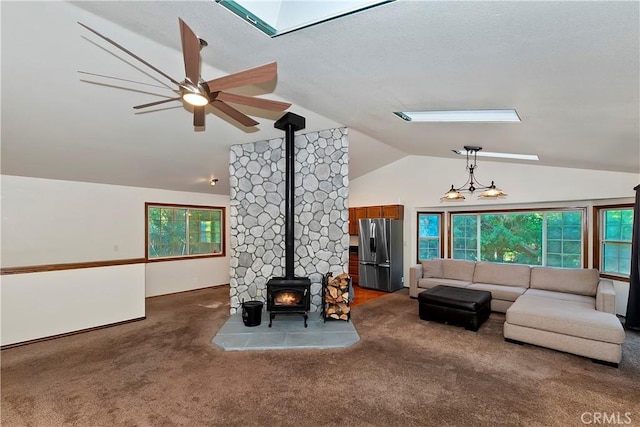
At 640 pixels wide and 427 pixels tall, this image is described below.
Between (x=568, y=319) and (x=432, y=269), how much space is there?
2815 millimetres

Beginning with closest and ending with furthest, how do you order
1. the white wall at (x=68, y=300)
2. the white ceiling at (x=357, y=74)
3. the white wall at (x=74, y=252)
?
the white ceiling at (x=357, y=74) < the white wall at (x=68, y=300) < the white wall at (x=74, y=252)

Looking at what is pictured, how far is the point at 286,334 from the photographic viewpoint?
398 cm

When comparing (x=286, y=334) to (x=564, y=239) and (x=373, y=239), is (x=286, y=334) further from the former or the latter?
(x=564, y=239)

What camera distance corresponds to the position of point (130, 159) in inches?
185

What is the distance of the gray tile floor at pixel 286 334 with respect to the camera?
12.1 feet

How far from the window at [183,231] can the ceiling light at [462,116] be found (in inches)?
225

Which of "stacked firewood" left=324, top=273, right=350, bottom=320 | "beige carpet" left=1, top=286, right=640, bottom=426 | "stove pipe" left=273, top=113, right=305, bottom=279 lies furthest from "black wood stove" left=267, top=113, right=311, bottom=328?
"beige carpet" left=1, top=286, right=640, bottom=426

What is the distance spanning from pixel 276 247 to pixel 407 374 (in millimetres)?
2781

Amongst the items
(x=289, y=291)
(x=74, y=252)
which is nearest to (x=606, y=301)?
(x=289, y=291)

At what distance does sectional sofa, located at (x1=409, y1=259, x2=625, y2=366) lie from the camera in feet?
10.9

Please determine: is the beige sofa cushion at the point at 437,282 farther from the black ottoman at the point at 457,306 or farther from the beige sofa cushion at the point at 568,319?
the beige sofa cushion at the point at 568,319

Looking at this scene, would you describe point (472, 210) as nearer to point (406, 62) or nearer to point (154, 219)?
point (406, 62)

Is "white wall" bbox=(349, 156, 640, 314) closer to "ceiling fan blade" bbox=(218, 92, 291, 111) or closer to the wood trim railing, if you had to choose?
"ceiling fan blade" bbox=(218, 92, 291, 111)

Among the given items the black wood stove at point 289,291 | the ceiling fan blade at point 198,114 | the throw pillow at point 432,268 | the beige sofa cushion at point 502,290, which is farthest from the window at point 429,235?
the ceiling fan blade at point 198,114
